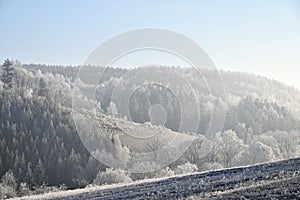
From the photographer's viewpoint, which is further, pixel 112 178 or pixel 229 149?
pixel 229 149

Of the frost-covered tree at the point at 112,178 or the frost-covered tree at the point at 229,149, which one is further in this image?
the frost-covered tree at the point at 229,149

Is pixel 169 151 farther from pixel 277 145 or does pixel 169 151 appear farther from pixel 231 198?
pixel 231 198

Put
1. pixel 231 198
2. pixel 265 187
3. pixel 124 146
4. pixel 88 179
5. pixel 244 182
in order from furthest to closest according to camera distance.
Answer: pixel 124 146
pixel 88 179
pixel 244 182
pixel 265 187
pixel 231 198

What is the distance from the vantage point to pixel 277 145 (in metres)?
157

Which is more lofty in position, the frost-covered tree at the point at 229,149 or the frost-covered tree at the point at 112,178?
the frost-covered tree at the point at 229,149

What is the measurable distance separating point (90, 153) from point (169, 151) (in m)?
35.2

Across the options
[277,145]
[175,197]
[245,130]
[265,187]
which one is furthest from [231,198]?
[245,130]

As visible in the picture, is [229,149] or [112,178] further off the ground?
[229,149]

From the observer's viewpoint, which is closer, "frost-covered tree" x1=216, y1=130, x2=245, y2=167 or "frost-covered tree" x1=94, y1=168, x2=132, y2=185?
"frost-covered tree" x1=94, y1=168, x2=132, y2=185

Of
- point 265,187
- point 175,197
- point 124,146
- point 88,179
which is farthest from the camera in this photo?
point 124,146

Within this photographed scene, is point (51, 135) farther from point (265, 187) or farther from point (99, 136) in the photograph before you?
point (265, 187)

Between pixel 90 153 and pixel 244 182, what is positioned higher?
pixel 244 182

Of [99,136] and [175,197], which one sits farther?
[99,136]

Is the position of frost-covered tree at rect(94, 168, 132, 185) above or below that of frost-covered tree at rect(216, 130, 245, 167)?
below
